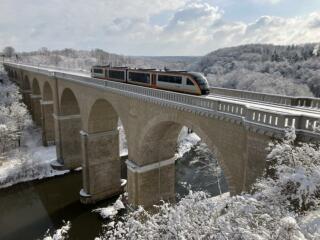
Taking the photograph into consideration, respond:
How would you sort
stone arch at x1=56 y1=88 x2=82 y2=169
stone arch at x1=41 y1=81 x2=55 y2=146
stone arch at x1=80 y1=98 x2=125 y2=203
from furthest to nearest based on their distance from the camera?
stone arch at x1=41 y1=81 x2=55 y2=146, stone arch at x1=56 y1=88 x2=82 y2=169, stone arch at x1=80 y1=98 x2=125 y2=203

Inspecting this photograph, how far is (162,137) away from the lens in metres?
20.1

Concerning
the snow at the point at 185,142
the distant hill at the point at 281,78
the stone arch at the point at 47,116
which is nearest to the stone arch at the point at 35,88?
the stone arch at the point at 47,116

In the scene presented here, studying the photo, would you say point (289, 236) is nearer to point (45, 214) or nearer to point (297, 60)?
point (45, 214)

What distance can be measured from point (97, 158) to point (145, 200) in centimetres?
899

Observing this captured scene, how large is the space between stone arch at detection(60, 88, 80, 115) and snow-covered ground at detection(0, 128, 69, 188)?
25.2 ft

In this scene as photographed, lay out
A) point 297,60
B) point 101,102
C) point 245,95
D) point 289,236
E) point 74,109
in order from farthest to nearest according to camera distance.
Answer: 1. point 297,60
2. point 74,109
3. point 101,102
4. point 245,95
5. point 289,236

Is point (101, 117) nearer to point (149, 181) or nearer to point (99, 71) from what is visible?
point (99, 71)

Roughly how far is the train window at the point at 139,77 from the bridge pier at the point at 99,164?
6.97 metres

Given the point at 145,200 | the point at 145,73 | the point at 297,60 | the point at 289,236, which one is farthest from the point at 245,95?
the point at 297,60

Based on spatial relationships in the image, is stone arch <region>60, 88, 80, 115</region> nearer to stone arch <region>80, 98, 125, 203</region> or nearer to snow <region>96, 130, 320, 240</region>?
stone arch <region>80, 98, 125, 203</region>

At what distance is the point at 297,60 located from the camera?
87.4m

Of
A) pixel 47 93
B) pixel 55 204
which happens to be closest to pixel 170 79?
pixel 55 204

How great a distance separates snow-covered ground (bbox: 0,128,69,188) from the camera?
3331cm

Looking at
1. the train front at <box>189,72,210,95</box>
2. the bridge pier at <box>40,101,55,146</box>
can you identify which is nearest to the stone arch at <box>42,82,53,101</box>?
the bridge pier at <box>40,101,55,146</box>
